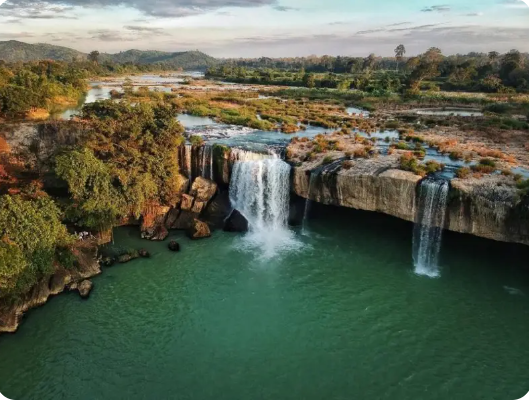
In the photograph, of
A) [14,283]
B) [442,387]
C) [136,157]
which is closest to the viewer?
[442,387]

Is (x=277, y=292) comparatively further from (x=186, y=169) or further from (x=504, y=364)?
(x=186, y=169)

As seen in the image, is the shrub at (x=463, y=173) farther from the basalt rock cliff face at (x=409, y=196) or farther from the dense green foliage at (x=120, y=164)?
the dense green foliage at (x=120, y=164)

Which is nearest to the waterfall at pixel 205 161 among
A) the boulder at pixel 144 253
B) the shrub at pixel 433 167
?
the boulder at pixel 144 253

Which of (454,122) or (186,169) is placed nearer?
(186,169)

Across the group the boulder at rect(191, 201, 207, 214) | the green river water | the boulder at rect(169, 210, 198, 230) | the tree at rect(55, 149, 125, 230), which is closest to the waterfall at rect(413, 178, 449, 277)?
the green river water

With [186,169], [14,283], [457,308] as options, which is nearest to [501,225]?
[457,308]

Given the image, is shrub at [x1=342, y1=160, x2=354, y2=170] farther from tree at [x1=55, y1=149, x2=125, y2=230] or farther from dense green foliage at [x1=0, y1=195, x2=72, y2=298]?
dense green foliage at [x1=0, y1=195, x2=72, y2=298]
